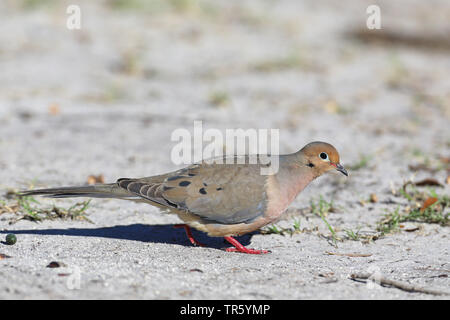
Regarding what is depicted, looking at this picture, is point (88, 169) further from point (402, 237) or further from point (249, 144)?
point (402, 237)

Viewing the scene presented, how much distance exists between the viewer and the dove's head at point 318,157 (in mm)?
4488

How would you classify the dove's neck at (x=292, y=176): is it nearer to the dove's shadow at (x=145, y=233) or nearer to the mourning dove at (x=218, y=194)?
the mourning dove at (x=218, y=194)

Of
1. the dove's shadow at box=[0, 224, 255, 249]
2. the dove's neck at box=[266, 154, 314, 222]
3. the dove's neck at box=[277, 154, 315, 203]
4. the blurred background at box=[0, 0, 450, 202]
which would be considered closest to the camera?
the dove's neck at box=[266, 154, 314, 222]

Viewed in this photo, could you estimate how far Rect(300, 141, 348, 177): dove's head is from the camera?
4488 mm

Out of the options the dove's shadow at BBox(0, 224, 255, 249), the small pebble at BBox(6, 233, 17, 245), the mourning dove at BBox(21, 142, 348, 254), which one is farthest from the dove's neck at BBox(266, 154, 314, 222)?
the small pebble at BBox(6, 233, 17, 245)

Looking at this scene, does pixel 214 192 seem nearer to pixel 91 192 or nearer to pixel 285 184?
pixel 285 184

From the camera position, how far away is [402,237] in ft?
15.3

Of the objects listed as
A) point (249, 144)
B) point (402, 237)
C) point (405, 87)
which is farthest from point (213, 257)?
point (405, 87)

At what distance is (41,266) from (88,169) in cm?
244

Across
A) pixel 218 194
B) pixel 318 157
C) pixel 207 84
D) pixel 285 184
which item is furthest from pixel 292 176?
pixel 207 84

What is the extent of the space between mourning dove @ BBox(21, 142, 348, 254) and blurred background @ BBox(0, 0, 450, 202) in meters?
1.47

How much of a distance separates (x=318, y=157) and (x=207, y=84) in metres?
4.67

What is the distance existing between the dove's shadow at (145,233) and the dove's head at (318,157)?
2.35ft

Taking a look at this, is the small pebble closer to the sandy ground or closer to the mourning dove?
the sandy ground
